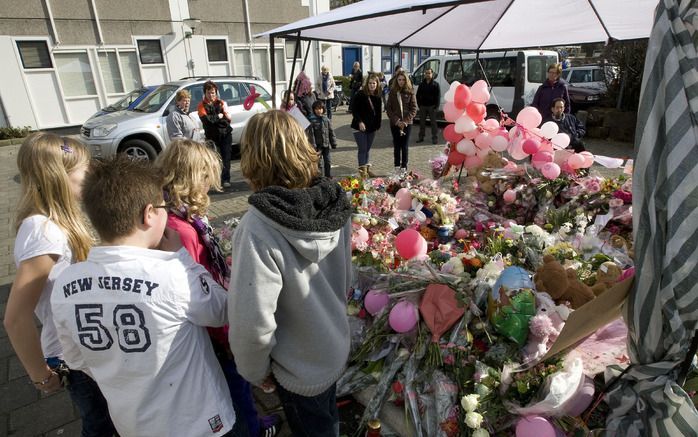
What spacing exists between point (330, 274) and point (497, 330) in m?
1.16

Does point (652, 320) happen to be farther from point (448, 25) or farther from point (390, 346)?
point (448, 25)

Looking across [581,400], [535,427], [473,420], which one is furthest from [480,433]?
[581,400]

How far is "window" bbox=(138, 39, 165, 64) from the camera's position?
13.4 meters

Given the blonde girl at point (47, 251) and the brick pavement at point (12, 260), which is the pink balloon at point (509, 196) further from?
the blonde girl at point (47, 251)

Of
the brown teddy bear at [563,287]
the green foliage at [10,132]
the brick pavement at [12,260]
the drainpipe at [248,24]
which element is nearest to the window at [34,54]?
the green foliage at [10,132]

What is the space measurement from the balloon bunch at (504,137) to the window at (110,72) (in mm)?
12663

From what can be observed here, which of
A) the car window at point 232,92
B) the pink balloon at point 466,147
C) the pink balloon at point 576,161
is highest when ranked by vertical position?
the car window at point 232,92

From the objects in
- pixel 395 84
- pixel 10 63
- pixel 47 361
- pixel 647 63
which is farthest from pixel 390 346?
pixel 10 63

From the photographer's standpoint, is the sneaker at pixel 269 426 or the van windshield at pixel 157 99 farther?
the van windshield at pixel 157 99

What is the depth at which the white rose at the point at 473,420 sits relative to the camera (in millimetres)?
1858

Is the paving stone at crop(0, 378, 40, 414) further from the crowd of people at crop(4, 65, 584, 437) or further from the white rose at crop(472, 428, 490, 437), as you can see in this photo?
the white rose at crop(472, 428, 490, 437)

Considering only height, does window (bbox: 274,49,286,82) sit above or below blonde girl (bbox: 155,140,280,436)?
above

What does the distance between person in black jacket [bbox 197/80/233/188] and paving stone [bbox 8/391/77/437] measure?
15.1 ft

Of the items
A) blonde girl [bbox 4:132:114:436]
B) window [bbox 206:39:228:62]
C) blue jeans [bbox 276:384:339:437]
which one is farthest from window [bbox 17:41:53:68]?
blue jeans [bbox 276:384:339:437]
